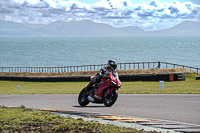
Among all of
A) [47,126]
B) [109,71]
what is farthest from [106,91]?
[47,126]

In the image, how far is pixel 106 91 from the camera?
492 inches

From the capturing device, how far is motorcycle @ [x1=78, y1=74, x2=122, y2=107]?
12.1 m

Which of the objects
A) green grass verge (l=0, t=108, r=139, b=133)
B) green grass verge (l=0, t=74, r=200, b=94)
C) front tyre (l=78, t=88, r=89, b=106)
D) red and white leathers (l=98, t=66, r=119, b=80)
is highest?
red and white leathers (l=98, t=66, r=119, b=80)

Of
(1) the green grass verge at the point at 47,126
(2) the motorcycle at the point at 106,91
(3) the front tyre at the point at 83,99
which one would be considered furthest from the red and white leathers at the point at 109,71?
(1) the green grass verge at the point at 47,126

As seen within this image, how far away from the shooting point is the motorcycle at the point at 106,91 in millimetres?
12086

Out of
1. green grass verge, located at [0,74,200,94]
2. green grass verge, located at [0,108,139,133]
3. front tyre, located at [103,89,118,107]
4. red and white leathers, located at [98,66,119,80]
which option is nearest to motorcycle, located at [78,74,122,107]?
front tyre, located at [103,89,118,107]

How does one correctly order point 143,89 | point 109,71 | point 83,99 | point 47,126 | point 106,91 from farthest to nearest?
1. point 143,89
2. point 83,99
3. point 106,91
4. point 109,71
5. point 47,126

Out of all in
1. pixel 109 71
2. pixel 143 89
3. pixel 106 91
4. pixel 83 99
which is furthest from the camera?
pixel 143 89

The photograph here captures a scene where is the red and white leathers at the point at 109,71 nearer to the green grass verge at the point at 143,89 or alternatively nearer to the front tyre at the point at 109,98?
the front tyre at the point at 109,98

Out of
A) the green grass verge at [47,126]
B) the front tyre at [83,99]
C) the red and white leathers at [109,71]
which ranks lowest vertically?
the green grass verge at [47,126]

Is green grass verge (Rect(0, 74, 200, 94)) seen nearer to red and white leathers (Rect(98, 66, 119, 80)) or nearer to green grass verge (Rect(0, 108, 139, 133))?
red and white leathers (Rect(98, 66, 119, 80))

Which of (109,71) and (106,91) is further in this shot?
(106,91)

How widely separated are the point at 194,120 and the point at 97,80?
450cm

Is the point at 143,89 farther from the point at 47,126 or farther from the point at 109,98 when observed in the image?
the point at 47,126
